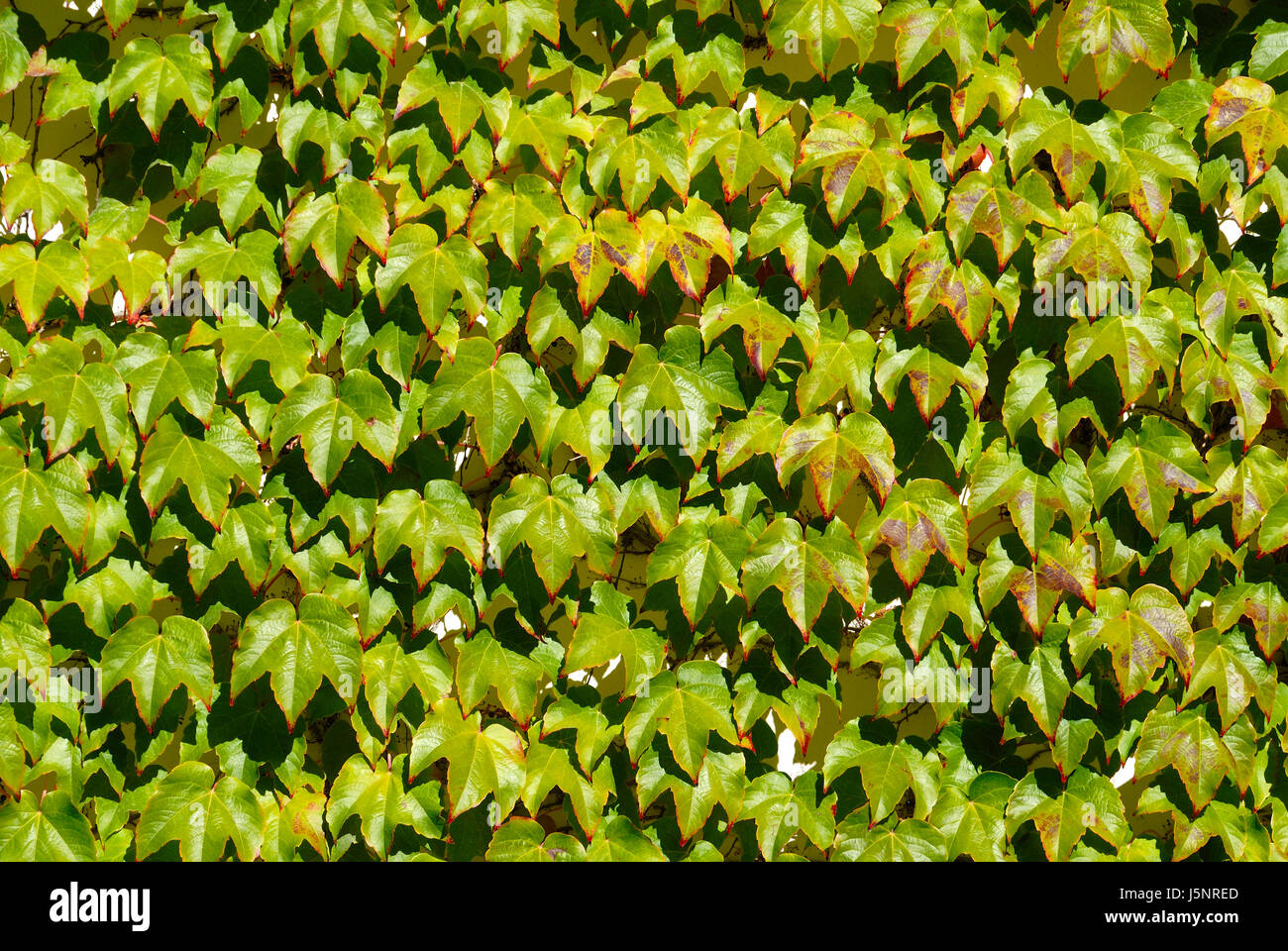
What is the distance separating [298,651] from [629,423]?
2.83ft

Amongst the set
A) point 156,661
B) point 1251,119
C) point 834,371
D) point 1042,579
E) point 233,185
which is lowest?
point 156,661

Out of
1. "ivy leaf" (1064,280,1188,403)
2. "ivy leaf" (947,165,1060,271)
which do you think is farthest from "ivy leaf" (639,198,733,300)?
"ivy leaf" (1064,280,1188,403)

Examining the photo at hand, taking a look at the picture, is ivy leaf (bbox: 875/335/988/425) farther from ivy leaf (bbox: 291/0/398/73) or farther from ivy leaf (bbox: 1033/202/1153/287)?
ivy leaf (bbox: 291/0/398/73)

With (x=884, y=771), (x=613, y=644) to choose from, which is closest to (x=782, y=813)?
(x=884, y=771)

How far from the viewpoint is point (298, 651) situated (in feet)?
6.94

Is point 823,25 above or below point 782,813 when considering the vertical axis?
above

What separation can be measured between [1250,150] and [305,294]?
2116 millimetres

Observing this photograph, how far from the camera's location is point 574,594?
220 cm

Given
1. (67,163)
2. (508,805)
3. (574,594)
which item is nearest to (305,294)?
(67,163)

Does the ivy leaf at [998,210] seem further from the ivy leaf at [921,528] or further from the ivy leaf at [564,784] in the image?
the ivy leaf at [564,784]

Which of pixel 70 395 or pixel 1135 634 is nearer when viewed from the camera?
pixel 70 395

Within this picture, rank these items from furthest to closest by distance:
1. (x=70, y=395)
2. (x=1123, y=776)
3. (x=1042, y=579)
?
(x=1123, y=776), (x=1042, y=579), (x=70, y=395)

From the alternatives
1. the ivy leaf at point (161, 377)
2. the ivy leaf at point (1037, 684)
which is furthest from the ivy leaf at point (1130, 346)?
the ivy leaf at point (161, 377)

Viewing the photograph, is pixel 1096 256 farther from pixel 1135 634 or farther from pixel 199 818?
pixel 199 818
